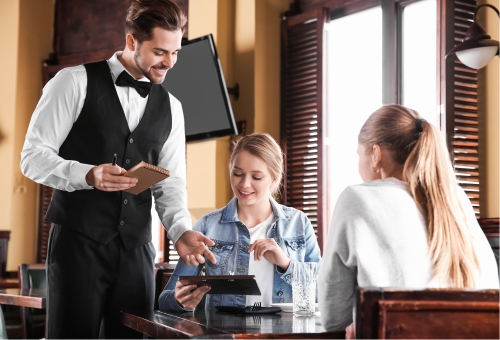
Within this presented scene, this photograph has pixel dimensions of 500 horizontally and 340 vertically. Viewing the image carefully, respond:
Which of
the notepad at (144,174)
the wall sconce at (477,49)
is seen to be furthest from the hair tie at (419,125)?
the wall sconce at (477,49)

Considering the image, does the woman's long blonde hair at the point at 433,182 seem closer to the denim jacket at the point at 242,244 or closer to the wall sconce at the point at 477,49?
the denim jacket at the point at 242,244

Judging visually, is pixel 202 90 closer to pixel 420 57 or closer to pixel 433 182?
pixel 420 57

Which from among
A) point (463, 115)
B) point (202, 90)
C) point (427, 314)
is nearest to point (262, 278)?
point (427, 314)

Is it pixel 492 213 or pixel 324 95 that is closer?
pixel 492 213

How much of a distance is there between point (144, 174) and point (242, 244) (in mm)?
682

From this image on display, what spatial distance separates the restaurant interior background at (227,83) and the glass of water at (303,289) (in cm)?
172

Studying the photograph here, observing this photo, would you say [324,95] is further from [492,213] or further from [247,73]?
[492,213]

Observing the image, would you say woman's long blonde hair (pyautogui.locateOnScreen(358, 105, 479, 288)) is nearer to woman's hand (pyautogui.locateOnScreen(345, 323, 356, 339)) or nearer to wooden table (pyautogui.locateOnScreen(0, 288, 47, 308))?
woman's hand (pyautogui.locateOnScreen(345, 323, 356, 339))

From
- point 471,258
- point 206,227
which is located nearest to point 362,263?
point 471,258

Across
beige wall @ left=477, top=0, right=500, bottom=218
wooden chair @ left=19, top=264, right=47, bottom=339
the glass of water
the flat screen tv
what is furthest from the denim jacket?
wooden chair @ left=19, top=264, right=47, bottom=339

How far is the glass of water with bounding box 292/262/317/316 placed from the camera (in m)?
1.78

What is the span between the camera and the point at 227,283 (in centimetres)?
166

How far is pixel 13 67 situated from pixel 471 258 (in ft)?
17.1

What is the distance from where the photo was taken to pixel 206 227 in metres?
2.37
